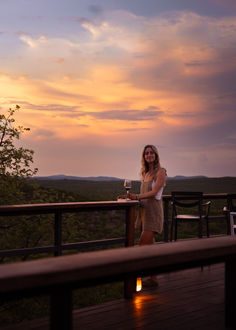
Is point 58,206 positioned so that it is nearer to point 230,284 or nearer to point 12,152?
point 230,284

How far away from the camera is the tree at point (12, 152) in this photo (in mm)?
6258

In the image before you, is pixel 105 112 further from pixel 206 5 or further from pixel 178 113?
pixel 206 5

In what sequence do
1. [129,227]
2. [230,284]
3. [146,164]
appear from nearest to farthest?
[230,284] → [129,227] → [146,164]

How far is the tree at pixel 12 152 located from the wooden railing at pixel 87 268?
4.76 meters

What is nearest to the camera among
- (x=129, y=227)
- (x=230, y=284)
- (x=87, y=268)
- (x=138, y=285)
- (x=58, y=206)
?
(x=87, y=268)

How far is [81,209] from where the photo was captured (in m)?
3.90

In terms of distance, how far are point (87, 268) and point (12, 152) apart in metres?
5.12

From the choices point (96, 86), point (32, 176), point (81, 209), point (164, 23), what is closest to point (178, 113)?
point (96, 86)

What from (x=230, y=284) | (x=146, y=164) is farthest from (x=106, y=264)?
(x=146, y=164)

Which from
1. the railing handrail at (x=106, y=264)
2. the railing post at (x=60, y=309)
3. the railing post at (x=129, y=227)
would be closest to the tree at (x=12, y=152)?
the railing post at (x=129, y=227)

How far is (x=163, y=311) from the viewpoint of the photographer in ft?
11.2

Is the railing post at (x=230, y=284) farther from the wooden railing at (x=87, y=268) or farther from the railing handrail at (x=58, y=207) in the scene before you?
the railing handrail at (x=58, y=207)

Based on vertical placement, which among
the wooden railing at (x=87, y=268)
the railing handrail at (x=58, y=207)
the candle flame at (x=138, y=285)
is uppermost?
the railing handrail at (x=58, y=207)

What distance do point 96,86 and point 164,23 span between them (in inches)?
113
